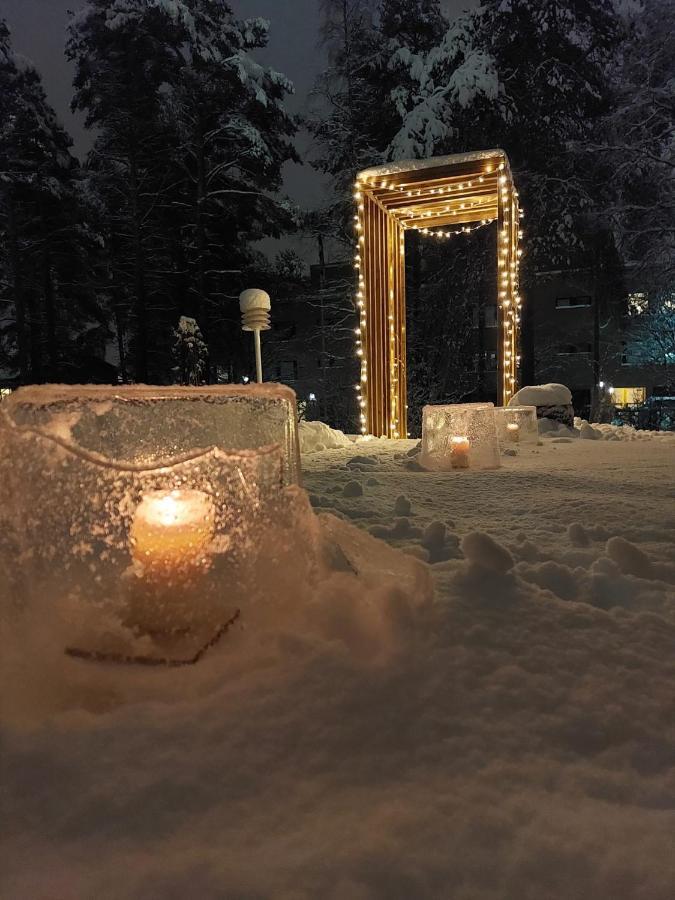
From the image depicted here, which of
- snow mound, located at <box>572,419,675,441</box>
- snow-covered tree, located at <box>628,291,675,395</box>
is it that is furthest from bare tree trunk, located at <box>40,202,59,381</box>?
snow-covered tree, located at <box>628,291,675,395</box>

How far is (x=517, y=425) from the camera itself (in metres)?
5.79

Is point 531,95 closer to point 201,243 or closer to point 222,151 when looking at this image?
point 222,151

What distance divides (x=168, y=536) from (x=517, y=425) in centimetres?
499

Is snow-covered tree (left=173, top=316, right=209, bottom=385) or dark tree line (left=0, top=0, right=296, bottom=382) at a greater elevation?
dark tree line (left=0, top=0, right=296, bottom=382)

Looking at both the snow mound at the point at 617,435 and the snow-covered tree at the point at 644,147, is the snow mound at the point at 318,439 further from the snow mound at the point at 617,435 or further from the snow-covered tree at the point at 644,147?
the snow-covered tree at the point at 644,147

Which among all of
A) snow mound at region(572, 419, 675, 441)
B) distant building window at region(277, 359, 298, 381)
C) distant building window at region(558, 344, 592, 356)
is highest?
distant building window at region(558, 344, 592, 356)

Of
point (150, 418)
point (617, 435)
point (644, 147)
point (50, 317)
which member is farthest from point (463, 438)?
point (50, 317)

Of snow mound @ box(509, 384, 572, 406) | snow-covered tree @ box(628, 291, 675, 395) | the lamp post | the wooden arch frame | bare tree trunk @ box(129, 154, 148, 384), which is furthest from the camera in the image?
bare tree trunk @ box(129, 154, 148, 384)

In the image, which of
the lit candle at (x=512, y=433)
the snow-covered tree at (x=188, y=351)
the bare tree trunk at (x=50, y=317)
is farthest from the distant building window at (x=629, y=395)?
the bare tree trunk at (x=50, y=317)

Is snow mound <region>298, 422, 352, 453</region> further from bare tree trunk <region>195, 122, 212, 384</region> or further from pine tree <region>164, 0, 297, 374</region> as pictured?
pine tree <region>164, 0, 297, 374</region>

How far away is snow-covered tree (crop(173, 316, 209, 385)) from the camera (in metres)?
11.7

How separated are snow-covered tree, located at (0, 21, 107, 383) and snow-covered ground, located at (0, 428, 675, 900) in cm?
1515

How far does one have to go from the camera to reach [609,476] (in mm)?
3564

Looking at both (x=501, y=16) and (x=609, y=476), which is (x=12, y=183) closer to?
(x=501, y=16)
